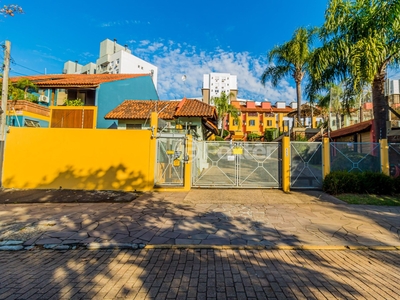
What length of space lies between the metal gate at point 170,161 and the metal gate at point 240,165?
0.64 m

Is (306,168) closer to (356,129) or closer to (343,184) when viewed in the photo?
(343,184)

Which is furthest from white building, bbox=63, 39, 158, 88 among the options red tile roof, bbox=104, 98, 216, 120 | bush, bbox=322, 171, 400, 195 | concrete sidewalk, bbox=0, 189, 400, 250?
bush, bbox=322, 171, 400, 195

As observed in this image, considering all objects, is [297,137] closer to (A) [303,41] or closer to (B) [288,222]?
(A) [303,41]

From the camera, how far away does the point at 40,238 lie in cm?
419

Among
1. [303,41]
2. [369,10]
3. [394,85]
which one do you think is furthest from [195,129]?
[394,85]

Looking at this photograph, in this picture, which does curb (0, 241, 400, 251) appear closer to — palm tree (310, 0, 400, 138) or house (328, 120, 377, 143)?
palm tree (310, 0, 400, 138)

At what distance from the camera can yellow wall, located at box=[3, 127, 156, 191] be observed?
27.6 feet

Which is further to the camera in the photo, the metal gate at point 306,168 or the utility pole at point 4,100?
the metal gate at point 306,168

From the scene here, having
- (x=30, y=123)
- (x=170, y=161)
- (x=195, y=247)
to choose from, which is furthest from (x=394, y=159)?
(x=30, y=123)

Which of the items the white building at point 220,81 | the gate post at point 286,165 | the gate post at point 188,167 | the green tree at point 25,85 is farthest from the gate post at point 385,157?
the white building at point 220,81

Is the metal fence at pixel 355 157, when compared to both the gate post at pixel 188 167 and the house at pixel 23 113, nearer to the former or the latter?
the gate post at pixel 188 167

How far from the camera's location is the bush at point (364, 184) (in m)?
7.60

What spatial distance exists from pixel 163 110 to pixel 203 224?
1103 cm

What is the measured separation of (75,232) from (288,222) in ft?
16.0
